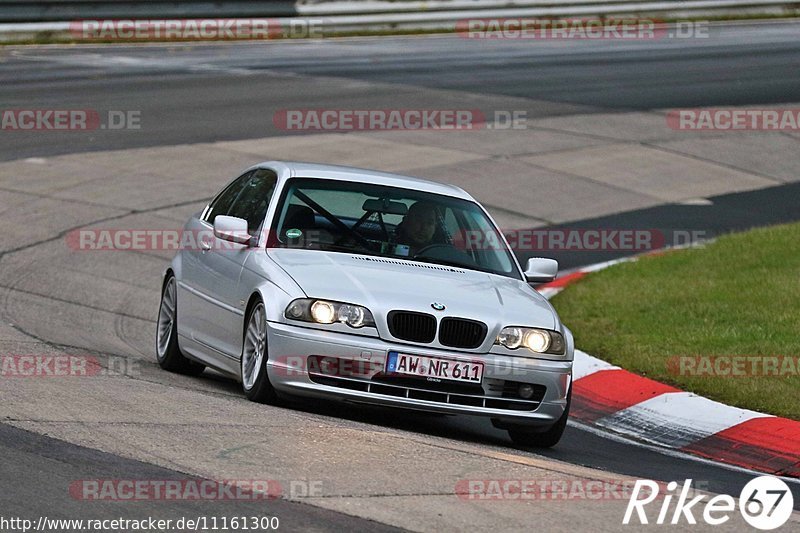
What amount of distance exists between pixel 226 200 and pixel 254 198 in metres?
0.60

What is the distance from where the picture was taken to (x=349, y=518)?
19.2 ft

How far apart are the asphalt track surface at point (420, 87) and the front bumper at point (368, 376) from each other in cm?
21

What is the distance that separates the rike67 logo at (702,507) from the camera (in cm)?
618

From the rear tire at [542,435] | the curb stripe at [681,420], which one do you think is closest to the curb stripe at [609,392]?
the curb stripe at [681,420]

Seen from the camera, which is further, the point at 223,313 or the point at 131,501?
the point at 223,313

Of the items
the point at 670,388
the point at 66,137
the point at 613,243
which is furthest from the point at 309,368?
the point at 66,137

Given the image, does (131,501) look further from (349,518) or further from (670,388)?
(670,388)

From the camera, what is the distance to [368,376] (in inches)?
315

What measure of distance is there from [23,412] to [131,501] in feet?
5.08
